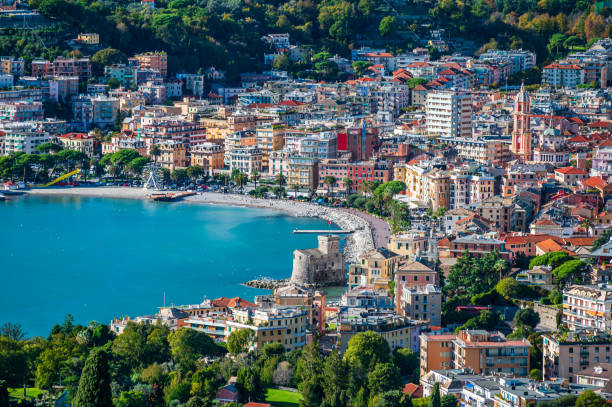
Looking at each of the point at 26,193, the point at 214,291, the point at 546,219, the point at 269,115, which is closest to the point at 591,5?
the point at 269,115

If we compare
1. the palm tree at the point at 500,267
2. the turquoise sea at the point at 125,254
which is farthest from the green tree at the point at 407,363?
the turquoise sea at the point at 125,254

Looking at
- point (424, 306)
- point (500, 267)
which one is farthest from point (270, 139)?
point (424, 306)

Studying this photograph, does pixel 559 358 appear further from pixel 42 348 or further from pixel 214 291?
pixel 214 291

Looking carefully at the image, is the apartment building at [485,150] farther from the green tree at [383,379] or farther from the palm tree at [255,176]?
the green tree at [383,379]

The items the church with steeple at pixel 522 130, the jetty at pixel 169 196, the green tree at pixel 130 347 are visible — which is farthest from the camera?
the jetty at pixel 169 196

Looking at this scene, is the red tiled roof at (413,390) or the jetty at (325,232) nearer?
the red tiled roof at (413,390)

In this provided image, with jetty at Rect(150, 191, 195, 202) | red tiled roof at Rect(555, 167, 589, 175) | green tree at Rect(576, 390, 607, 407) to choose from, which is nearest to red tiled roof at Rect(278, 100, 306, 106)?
jetty at Rect(150, 191, 195, 202)
